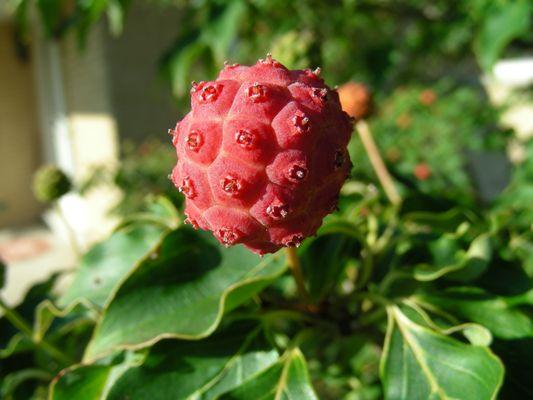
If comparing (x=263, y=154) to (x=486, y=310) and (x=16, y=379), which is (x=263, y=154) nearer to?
(x=486, y=310)

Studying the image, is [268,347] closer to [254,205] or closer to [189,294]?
[189,294]

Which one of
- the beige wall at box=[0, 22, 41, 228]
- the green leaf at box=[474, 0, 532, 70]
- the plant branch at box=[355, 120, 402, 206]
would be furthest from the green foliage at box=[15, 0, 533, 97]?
the beige wall at box=[0, 22, 41, 228]

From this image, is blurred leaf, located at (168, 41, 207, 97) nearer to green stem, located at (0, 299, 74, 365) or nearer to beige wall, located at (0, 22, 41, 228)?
green stem, located at (0, 299, 74, 365)

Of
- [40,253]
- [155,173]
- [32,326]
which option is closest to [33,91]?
[40,253]

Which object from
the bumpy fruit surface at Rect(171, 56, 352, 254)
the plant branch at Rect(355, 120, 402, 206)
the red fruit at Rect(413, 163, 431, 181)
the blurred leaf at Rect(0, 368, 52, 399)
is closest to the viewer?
the bumpy fruit surface at Rect(171, 56, 352, 254)

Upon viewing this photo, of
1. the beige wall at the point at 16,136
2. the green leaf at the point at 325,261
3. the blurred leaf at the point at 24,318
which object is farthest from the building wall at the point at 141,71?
the green leaf at the point at 325,261

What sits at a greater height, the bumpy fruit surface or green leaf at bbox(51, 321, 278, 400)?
the bumpy fruit surface

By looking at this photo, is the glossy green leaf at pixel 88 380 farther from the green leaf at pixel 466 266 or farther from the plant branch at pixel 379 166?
the plant branch at pixel 379 166
